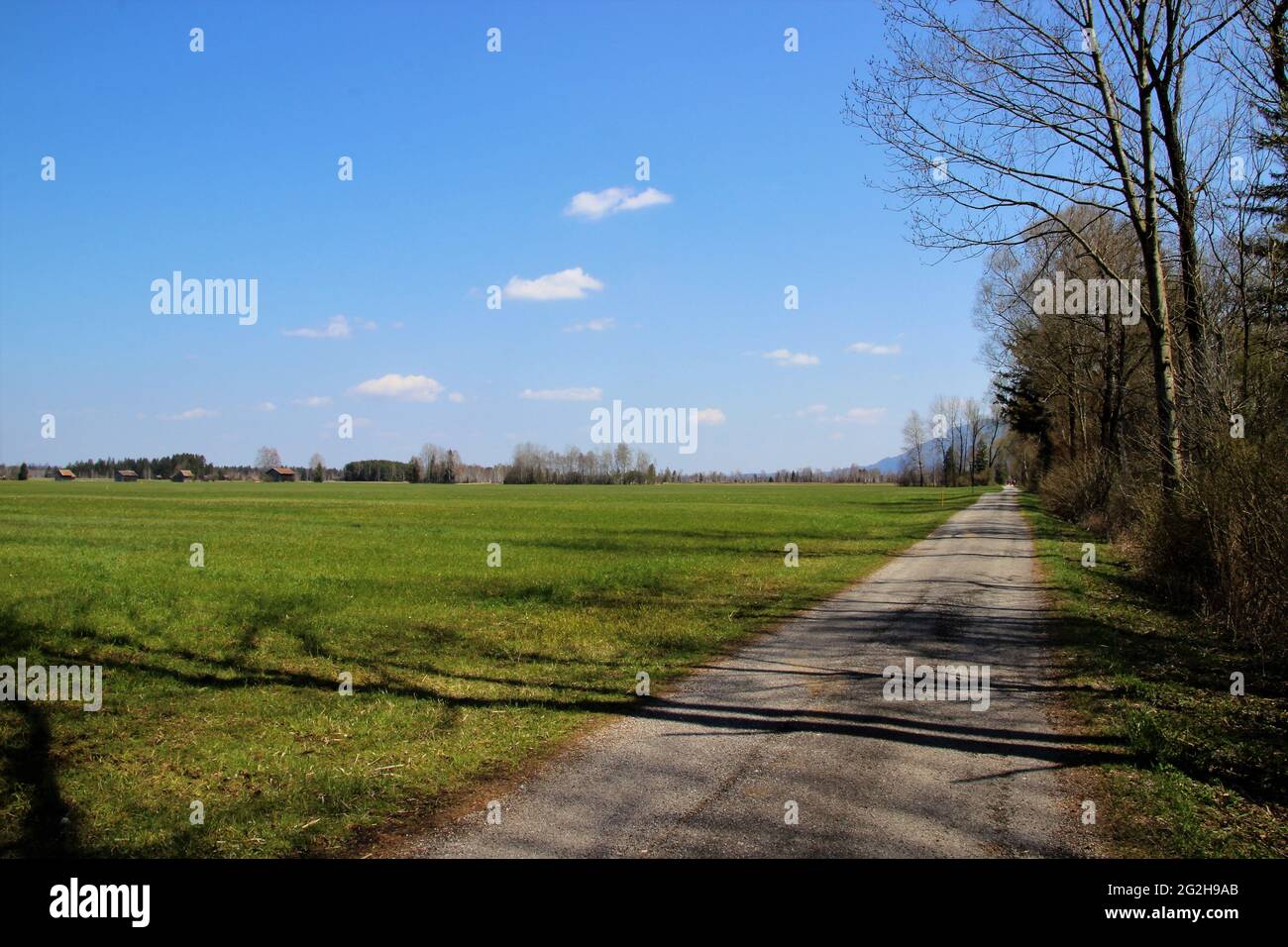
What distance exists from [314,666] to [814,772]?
6705 mm

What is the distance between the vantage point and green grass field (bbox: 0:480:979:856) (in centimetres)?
573

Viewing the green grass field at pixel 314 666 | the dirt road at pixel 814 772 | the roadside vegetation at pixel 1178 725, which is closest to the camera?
the dirt road at pixel 814 772

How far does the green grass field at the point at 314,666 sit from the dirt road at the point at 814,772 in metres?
0.74

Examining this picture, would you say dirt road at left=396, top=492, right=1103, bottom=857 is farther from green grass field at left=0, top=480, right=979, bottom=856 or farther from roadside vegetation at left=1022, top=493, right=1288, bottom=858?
green grass field at left=0, top=480, right=979, bottom=856

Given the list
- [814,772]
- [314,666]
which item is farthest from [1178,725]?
[314,666]

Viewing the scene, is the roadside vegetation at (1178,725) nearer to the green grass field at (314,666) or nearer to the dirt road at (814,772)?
the dirt road at (814,772)

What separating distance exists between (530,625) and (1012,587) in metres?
9.80

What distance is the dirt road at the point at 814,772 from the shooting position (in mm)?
4859

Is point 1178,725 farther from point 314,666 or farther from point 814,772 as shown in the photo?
point 314,666

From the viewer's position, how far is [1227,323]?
1497 cm

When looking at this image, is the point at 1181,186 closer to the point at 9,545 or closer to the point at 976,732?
the point at 976,732

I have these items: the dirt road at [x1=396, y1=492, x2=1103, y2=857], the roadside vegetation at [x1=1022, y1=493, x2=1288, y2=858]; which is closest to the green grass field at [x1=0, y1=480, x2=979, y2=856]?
the dirt road at [x1=396, y1=492, x2=1103, y2=857]

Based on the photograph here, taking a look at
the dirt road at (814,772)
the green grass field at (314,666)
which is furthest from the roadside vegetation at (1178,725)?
the green grass field at (314,666)
